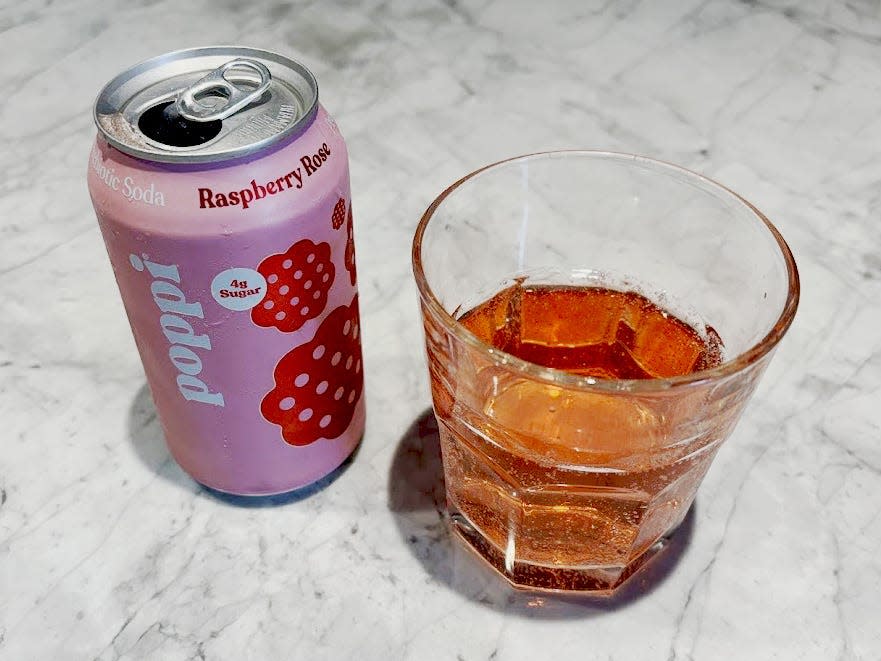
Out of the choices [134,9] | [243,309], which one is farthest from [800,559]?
[134,9]

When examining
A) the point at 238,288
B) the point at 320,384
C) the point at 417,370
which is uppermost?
the point at 238,288

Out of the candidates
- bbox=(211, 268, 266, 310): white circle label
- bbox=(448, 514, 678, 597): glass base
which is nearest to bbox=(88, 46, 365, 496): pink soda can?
bbox=(211, 268, 266, 310): white circle label

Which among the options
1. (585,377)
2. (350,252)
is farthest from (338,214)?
(585,377)

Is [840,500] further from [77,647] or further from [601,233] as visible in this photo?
[77,647]

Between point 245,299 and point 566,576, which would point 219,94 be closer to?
point 245,299

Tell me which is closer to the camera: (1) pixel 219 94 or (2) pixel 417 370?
(1) pixel 219 94

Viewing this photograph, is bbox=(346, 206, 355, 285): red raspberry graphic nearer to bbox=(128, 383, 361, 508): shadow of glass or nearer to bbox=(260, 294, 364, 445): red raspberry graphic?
bbox=(260, 294, 364, 445): red raspberry graphic
